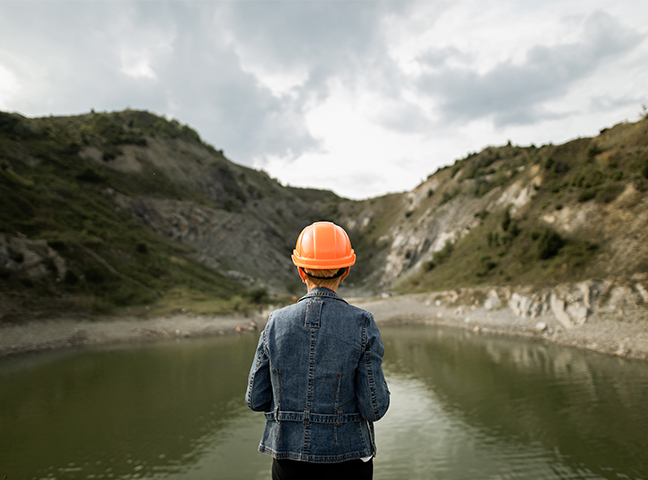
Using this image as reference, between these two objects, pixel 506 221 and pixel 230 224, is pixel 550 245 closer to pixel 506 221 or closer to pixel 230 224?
pixel 506 221

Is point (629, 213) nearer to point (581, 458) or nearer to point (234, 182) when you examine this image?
point (581, 458)

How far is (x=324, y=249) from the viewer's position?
232 cm

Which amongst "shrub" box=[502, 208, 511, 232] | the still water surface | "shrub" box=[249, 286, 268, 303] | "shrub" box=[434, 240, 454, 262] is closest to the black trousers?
the still water surface

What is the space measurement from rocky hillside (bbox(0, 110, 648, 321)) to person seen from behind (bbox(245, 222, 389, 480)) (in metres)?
22.8

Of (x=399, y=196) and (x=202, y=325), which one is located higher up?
(x=399, y=196)

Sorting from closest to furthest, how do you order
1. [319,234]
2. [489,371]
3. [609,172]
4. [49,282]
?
[319,234] → [489,371] → [49,282] → [609,172]

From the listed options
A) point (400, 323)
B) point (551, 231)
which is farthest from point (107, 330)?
point (551, 231)

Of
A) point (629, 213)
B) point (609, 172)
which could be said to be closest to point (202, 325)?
point (629, 213)

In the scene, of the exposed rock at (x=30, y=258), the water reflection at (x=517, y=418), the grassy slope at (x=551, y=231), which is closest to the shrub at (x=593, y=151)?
the grassy slope at (x=551, y=231)

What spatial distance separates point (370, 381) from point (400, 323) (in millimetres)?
30559

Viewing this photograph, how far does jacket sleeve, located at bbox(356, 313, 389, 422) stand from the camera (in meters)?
2.05

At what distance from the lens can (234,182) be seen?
6550 cm

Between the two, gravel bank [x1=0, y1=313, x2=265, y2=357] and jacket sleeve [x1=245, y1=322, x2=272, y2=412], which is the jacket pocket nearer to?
jacket sleeve [x1=245, y1=322, x2=272, y2=412]

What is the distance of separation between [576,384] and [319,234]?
14.6m
